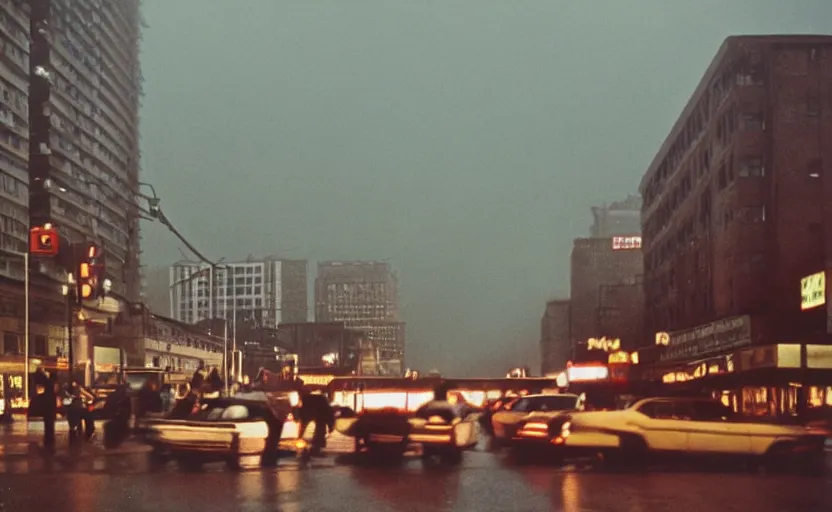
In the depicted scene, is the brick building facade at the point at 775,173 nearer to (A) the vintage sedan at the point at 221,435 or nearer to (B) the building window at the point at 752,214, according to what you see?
(B) the building window at the point at 752,214

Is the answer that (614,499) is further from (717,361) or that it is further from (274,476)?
(717,361)

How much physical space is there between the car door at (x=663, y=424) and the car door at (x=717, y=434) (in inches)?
6.5

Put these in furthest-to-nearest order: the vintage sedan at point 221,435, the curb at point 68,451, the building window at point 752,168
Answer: the building window at point 752,168, the curb at point 68,451, the vintage sedan at point 221,435

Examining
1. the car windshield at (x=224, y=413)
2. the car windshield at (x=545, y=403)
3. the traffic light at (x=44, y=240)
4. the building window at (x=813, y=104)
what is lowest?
the car windshield at (x=545, y=403)

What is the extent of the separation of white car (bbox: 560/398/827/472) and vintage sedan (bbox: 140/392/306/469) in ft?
19.5

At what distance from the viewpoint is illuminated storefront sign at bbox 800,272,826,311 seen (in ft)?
172

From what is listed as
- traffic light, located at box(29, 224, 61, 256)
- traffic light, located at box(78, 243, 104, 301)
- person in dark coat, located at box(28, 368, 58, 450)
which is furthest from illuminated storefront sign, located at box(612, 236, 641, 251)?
person in dark coat, located at box(28, 368, 58, 450)

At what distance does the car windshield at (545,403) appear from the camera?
28812mm

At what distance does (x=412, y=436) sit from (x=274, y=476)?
6744 millimetres

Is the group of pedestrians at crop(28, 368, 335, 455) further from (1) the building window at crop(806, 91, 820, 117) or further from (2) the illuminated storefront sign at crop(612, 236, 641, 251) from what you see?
(2) the illuminated storefront sign at crop(612, 236, 641, 251)

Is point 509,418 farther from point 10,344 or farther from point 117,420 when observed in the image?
point 10,344

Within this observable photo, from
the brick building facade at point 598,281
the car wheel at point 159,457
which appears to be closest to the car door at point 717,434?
the car wheel at point 159,457

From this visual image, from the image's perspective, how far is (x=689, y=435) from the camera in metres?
22.1

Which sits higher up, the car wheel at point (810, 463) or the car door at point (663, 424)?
the car door at point (663, 424)
